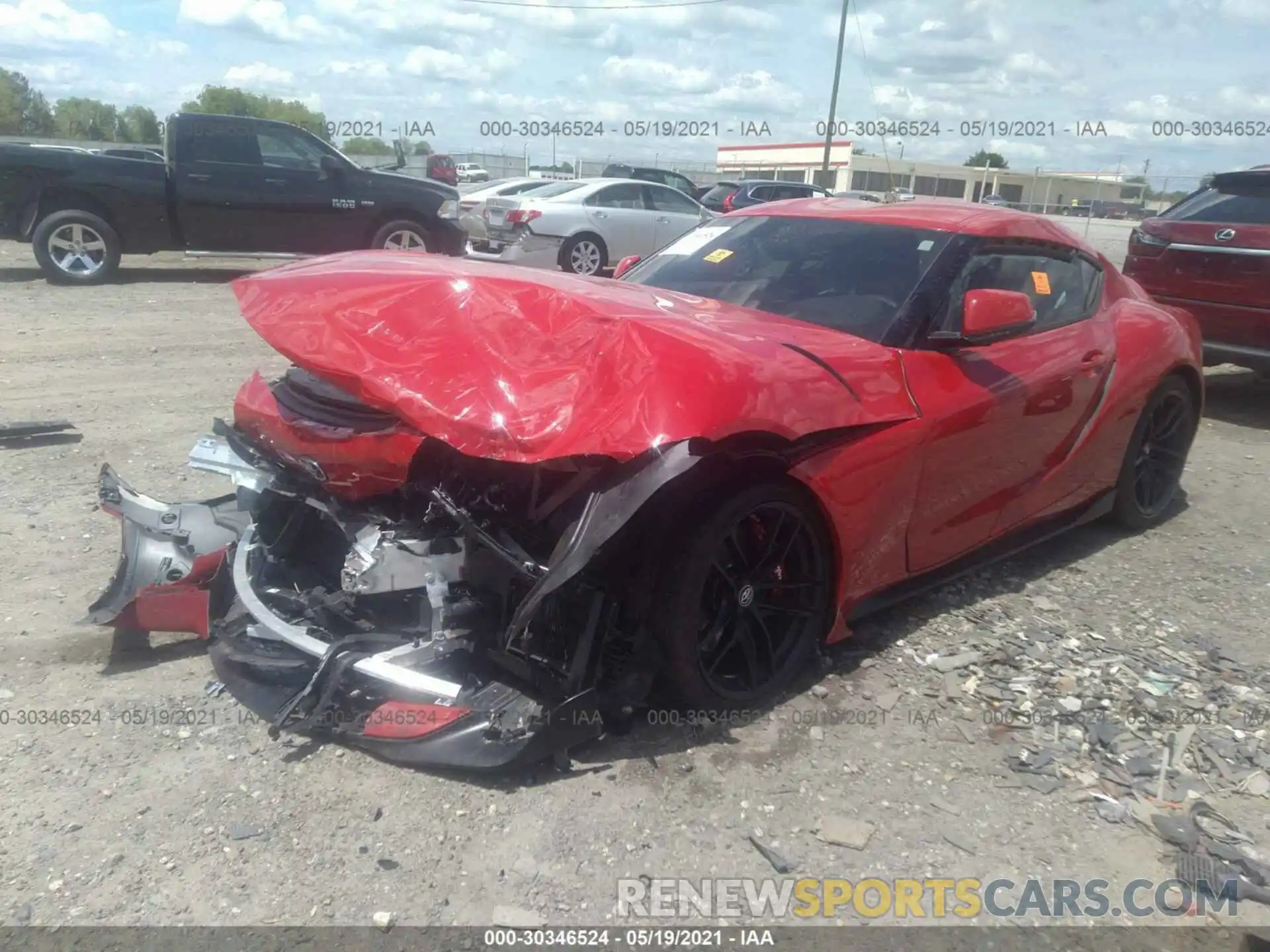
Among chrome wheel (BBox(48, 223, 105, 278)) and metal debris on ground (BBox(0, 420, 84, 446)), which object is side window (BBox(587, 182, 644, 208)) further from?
metal debris on ground (BBox(0, 420, 84, 446))

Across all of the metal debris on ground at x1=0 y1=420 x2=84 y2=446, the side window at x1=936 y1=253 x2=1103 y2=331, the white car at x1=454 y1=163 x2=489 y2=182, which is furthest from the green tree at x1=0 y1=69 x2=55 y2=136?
the side window at x1=936 y1=253 x2=1103 y2=331

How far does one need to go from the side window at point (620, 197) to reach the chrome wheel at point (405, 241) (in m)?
2.74

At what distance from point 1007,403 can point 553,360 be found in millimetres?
1761

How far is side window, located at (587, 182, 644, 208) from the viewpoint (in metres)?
13.5

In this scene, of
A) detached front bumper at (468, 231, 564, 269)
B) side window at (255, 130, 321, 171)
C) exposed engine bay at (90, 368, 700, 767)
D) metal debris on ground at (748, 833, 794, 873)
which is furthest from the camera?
detached front bumper at (468, 231, 564, 269)

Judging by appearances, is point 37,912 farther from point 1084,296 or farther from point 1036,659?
point 1084,296

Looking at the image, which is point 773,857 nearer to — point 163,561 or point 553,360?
point 553,360

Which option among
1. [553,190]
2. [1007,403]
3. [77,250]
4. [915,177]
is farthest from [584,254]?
[915,177]

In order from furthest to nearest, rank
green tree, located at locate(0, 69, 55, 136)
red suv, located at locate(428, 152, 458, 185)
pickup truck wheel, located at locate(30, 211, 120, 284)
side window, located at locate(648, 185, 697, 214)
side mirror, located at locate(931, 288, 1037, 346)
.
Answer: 1. green tree, located at locate(0, 69, 55, 136)
2. red suv, located at locate(428, 152, 458, 185)
3. side window, located at locate(648, 185, 697, 214)
4. pickup truck wheel, located at locate(30, 211, 120, 284)
5. side mirror, located at locate(931, 288, 1037, 346)

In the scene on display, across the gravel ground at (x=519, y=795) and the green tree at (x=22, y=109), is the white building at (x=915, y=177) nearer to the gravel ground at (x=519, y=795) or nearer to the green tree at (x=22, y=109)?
the gravel ground at (x=519, y=795)

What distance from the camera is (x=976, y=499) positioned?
354 cm

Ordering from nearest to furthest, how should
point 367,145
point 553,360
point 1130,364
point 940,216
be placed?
1. point 553,360
2. point 940,216
3. point 1130,364
4. point 367,145

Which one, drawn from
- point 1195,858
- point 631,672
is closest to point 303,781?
point 631,672

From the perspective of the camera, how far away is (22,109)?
52781 mm
